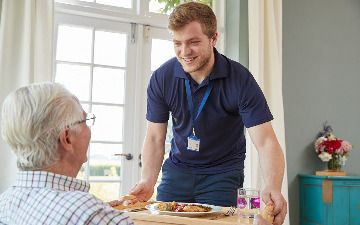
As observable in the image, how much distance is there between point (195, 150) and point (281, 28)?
230 cm

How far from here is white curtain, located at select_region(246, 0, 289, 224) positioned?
371cm

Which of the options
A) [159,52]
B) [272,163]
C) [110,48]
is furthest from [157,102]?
[159,52]

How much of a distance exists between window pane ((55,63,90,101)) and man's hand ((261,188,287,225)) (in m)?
2.14

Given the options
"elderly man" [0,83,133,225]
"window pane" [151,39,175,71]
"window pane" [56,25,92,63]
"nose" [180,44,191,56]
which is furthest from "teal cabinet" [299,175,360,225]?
"elderly man" [0,83,133,225]

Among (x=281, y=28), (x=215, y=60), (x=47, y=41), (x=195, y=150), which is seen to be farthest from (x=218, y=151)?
(x=281, y=28)

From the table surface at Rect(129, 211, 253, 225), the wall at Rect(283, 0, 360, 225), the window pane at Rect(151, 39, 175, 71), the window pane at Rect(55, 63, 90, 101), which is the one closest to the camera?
the table surface at Rect(129, 211, 253, 225)

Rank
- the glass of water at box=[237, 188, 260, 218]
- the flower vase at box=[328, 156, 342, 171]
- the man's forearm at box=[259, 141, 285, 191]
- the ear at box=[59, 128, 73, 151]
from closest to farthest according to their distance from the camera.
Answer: the ear at box=[59, 128, 73, 151]
the glass of water at box=[237, 188, 260, 218]
the man's forearm at box=[259, 141, 285, 191]
the flower vase at box=[328, 156, 342, 171]

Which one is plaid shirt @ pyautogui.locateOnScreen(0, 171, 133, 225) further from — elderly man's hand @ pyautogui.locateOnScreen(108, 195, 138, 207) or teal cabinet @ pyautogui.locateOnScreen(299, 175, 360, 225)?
teal cabinet @ pyautogui.locateOnScreen(299, 175, 360, 225)

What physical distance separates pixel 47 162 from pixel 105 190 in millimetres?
2572

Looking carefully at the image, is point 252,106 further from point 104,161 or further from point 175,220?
point 104,161

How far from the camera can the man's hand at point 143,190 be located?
5.96 ft

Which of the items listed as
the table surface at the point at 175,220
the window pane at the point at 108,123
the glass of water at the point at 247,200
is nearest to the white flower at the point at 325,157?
the window pane at the point at 108,123

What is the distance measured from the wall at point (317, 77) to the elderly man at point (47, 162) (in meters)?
3.33

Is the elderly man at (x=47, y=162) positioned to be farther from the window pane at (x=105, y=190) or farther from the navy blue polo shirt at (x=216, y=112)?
the window pane at (x=105, y=190)
